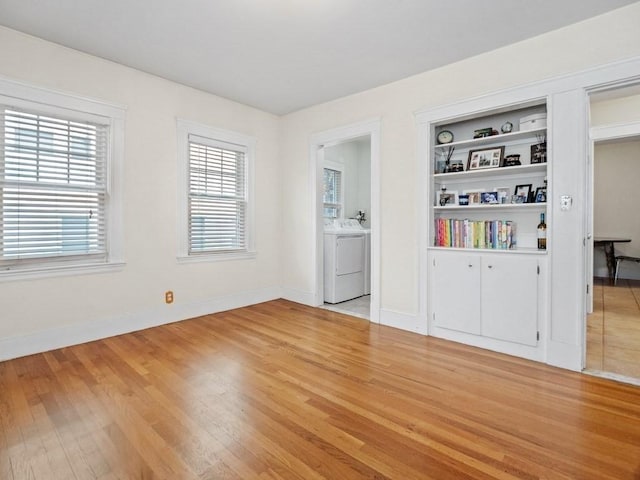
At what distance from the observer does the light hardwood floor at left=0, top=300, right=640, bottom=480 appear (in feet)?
4.87

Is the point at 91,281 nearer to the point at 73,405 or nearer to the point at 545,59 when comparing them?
the point at 73,405

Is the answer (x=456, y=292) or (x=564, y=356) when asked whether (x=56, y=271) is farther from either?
(x=564, y=356)

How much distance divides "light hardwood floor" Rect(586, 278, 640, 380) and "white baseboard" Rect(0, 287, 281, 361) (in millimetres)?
3677

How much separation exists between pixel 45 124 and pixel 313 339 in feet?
9.94

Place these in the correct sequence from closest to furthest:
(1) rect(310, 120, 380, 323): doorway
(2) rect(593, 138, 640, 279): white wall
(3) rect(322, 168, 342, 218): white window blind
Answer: (1) rect(310, 120, 380, 323): doorway → (3) rect(322, 168, 342, 218): white window blind → (2) rect(593, 138, 640, 279): white wall

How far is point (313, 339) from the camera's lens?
124 inches

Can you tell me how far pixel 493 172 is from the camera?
303 centimetres

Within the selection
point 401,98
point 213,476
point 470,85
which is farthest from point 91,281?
point 470,85

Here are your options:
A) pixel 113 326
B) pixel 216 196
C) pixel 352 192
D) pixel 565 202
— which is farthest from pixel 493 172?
pixel 113 326

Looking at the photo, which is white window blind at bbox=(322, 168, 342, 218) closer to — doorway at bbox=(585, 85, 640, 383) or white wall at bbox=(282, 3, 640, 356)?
white wall at bbox=(282, 3, 640, 356)

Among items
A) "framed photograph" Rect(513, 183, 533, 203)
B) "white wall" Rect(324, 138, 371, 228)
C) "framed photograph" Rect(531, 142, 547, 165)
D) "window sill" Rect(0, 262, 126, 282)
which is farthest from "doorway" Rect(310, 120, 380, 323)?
A: "window sill" Rect(0, 262, 126, 282)

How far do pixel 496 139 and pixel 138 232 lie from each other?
142 inches

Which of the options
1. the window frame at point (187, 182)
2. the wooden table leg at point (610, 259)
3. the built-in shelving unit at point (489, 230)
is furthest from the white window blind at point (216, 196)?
the wooden table leg at point (610, 259)

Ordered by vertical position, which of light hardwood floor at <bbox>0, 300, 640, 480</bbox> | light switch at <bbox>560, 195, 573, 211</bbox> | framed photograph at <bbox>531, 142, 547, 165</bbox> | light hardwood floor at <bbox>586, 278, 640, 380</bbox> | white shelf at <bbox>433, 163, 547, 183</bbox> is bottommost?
light hardwood floor at <bbox>0, 300, 640, 480</bbox>
